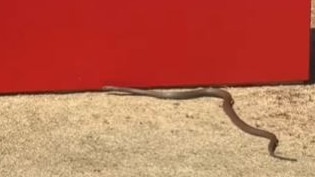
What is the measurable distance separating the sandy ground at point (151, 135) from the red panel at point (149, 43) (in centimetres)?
17

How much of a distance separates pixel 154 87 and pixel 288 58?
4.17 ft

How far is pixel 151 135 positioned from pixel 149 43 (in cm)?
135

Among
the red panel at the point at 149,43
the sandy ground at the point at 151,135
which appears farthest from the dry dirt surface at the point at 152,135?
the red panel at the point at 149,43

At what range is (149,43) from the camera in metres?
8.51

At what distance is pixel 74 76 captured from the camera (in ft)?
27.8

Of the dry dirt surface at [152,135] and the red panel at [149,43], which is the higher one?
the red panel at [149,43]

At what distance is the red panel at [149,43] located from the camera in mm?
8328

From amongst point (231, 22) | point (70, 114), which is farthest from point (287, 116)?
point (70, 114)

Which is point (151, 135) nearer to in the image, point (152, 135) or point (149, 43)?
point (152, 135)

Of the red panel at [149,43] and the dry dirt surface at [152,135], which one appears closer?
the dry dirt surface at [152,135]

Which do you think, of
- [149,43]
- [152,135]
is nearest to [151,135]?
[152,135]

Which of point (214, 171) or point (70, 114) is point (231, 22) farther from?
point (214, 171)

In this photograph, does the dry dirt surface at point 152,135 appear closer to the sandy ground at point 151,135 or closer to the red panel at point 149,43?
the sandy ground at point 151,135

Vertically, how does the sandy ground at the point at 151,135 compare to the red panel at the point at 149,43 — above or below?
below
